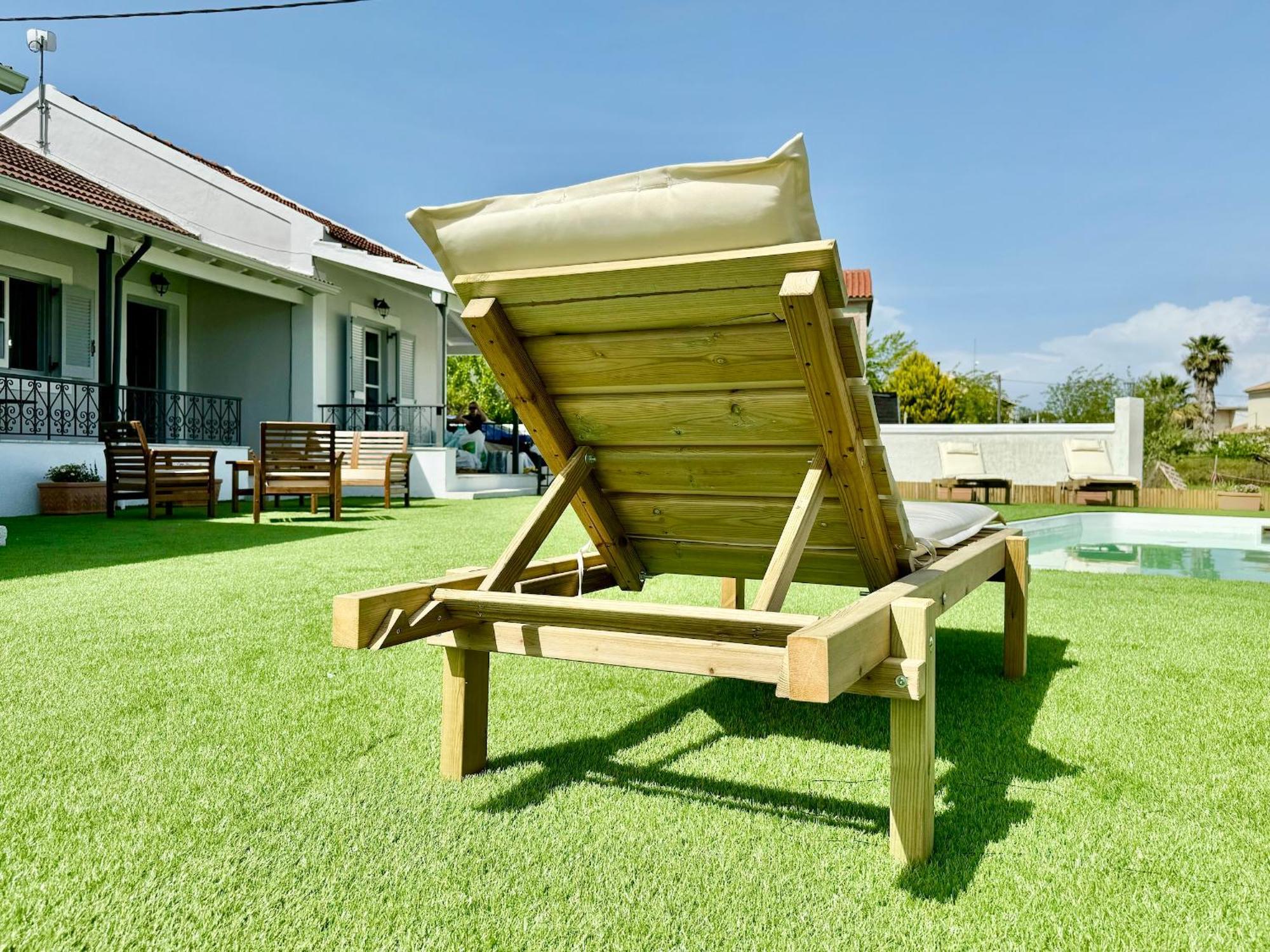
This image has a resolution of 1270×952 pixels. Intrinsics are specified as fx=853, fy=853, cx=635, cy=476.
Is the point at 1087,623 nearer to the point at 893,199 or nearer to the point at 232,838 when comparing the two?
the point at 232,838

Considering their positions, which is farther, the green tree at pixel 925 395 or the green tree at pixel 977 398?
the green tree at pixel 977 398

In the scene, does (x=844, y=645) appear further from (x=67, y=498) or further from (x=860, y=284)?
(x=860, y=284)

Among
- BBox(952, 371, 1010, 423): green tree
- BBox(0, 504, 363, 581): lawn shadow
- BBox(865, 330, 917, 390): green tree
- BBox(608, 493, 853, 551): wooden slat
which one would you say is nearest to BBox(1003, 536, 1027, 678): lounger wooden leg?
BBox(608, 493, 853, 551): wooden slat

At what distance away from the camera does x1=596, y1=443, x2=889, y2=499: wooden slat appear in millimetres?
2375

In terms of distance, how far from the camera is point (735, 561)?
291 centimetres

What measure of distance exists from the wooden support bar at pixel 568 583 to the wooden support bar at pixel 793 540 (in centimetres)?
76

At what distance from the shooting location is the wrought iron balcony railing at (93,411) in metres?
10.1

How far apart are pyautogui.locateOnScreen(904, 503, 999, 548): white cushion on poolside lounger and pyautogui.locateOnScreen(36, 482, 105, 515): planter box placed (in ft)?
30.6

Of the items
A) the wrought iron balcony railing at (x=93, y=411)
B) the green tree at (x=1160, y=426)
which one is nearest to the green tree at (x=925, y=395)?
the green tree at (x=1160, y=426)

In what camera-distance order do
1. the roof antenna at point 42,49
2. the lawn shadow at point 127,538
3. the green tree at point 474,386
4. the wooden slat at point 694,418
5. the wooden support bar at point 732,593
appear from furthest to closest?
the green tree at point 474,386
the roof antenna at point 42,49
the lawn shadow at point 127,538
the wooden support bar at point 732,593
the wooden slat at point 694,418

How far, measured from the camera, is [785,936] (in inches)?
56.6

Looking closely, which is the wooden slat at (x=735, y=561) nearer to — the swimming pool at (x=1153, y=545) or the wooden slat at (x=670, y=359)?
the wooden slat at (x=670, y=359)

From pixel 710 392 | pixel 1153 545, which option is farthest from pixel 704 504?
pixel 1153 545

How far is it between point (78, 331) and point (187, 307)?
8.96 ft
